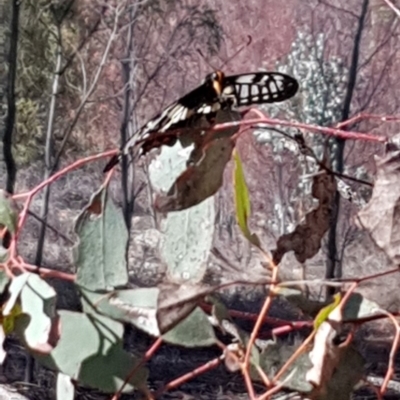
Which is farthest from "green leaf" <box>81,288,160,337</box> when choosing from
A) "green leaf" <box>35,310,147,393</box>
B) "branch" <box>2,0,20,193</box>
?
"branch" <box>2,0,20,193</box>

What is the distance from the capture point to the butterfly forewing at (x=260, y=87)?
41 cm

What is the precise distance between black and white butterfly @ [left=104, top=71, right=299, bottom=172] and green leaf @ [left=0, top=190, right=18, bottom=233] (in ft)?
0.14

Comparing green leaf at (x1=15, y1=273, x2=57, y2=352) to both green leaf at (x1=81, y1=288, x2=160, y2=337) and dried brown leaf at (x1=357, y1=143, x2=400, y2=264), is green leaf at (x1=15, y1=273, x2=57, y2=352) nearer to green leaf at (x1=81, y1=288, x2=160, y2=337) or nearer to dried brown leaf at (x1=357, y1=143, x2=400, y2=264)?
green leaf at (x1=81, y1=288, x2=160, y2=337)

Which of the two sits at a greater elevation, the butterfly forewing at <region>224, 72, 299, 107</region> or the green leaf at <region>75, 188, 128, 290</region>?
the butterfly forewing at <region>224, 72, 299, 107</region>

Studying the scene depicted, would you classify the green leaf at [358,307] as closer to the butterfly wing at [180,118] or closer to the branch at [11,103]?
the butterfly wing at [180,118]

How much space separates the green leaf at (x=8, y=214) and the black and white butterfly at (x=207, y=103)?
0.14 feet

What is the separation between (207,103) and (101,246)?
2.9 inches

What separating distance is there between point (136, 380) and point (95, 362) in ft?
0.06

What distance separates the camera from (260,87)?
422 millimetres

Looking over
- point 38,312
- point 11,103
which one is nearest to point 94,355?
point 38,312

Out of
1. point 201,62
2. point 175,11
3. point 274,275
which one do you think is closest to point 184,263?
point 274,275

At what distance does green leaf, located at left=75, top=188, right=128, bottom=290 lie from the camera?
374mm

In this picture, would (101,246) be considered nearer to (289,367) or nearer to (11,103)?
(289,367)

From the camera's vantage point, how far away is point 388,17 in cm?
242
